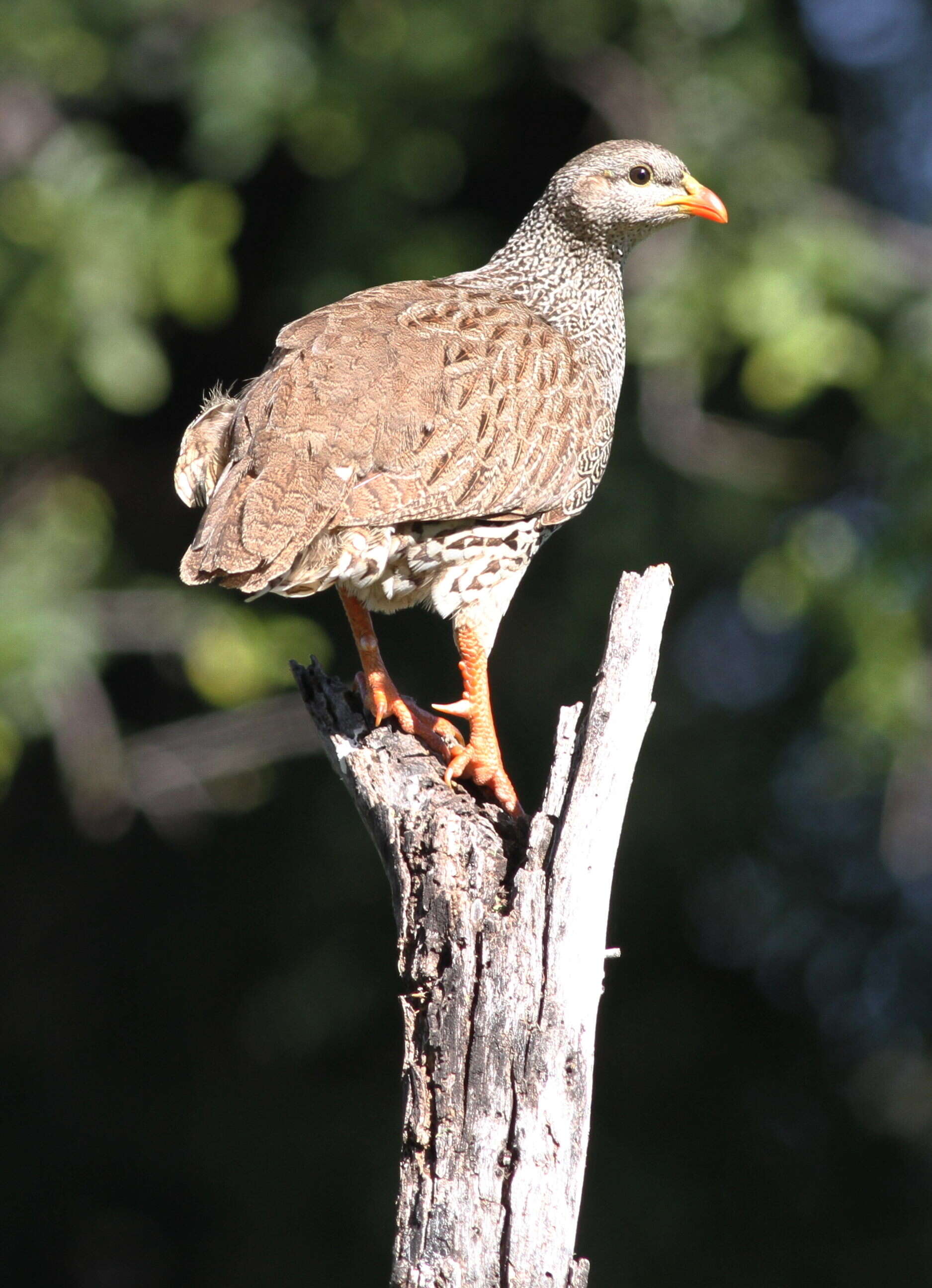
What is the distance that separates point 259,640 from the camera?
7512 millimetres

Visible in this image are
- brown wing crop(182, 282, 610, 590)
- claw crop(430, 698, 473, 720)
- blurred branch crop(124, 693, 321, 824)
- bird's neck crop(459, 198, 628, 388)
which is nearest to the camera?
brown wing crop(182, 282, 610, 590)

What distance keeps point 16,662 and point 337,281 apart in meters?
2.45

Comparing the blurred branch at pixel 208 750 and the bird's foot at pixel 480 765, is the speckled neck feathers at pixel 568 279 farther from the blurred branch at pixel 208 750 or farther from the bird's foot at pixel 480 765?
the blurred branch at pixel 208 750

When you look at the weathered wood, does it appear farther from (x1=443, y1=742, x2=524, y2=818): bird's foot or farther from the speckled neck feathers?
the speckled neck feathers

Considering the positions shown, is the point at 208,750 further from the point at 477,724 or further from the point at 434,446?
the point at 434,446

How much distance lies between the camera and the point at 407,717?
15.0 feet

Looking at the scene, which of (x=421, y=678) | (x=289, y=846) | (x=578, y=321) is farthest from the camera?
(x=289, y=846)

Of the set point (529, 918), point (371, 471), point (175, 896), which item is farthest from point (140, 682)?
point (529, 918)

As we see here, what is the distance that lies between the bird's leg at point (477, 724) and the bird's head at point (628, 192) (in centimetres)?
162

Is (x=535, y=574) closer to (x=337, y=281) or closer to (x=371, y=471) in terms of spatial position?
(x=337, y=281)

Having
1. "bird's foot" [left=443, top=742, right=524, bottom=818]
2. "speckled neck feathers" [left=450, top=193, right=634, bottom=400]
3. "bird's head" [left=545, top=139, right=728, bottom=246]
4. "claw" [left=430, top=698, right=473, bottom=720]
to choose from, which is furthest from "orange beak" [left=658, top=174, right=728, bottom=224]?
"bird's foot" [left=443, top=742, right=524, bottom=818]

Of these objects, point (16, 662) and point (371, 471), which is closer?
point (371, 471)

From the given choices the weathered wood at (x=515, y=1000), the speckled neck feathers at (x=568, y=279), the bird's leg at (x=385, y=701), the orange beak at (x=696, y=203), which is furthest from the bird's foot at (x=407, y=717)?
the orange beak at (x=696, y=203)

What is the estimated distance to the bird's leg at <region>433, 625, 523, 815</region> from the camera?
439 cm
